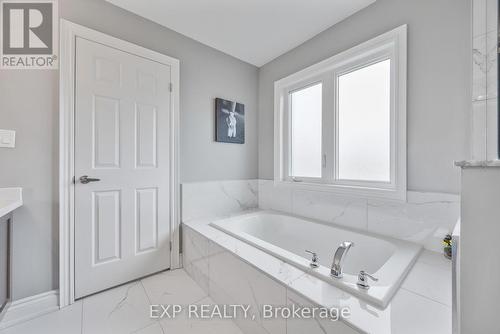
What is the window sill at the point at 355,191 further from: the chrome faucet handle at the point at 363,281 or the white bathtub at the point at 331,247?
the chrome faucet handle at the point at 363,281

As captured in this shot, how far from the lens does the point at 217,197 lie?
2.35 m

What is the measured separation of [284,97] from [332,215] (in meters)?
1.48

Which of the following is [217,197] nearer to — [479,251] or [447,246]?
[447,246]

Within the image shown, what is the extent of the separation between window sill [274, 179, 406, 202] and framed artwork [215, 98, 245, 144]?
0.85m

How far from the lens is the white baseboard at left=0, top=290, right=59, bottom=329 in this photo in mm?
1311

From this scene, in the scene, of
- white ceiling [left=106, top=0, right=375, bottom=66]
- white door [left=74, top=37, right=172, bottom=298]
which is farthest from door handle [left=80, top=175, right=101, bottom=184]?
white ceiling [left=106, top=0, right=375, bottom=66]

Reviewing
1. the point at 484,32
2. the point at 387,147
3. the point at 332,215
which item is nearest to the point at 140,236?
the point at 332,215

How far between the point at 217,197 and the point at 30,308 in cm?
158

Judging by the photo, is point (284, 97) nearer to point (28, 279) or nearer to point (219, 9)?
point (219, 9)

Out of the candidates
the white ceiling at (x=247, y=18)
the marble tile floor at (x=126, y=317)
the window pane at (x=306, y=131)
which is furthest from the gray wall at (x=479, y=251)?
the white ceiling at (x=247, y=18)

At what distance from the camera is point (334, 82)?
199cm

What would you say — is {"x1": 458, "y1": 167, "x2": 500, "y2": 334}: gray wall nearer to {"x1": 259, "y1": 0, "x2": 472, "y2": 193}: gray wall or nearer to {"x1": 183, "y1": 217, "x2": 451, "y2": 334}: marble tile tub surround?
{"x1": 183, "y1": 217, "x2": 451, "y2": 334}: marble tile tub surround

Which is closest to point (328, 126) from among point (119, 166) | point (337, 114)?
point (337, 114)

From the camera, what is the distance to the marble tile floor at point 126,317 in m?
1.28
